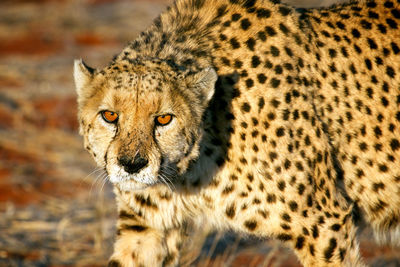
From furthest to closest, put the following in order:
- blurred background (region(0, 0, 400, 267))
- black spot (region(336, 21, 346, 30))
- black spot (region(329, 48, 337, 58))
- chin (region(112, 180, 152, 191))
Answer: blurred background (region(0, 0, 400, 267)) → black spot (region(336, 21, 346, 30)) → black spot (region(329, 48, 337, 58)) → chin (region(112, 180, 152, 191))

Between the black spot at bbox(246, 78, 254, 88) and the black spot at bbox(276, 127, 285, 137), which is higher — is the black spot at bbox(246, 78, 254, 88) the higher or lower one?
the higher one

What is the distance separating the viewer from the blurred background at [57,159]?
17.0 feet

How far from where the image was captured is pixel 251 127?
132 inches

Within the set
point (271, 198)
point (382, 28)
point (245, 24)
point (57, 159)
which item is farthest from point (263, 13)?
point (57, 159)

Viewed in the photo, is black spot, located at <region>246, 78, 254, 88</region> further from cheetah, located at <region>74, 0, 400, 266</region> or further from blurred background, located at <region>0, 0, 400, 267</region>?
blurred background, located at <region>0, 0, 400, 267</region>

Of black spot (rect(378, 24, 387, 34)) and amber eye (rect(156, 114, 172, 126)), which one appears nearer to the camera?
amber eye (rect(156, 114, 172, 126))

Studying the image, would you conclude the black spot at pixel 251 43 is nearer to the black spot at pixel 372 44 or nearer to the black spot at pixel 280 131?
the black spot at pixel 280 131

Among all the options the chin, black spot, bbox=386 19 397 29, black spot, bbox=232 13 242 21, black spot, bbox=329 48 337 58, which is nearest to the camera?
the chin

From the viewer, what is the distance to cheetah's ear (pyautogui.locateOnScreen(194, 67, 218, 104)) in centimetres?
319


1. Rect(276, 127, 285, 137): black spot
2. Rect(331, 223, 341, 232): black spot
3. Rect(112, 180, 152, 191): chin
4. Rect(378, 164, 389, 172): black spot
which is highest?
Rect(276, 127, 285, 137): black spot

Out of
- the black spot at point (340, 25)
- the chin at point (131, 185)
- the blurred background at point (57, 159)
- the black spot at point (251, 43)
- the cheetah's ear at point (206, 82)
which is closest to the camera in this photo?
the chin at point (131, 185)

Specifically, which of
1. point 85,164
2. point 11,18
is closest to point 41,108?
point 85,164

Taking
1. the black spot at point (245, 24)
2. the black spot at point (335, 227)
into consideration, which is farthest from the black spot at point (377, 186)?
the black spot at point (245, 24)

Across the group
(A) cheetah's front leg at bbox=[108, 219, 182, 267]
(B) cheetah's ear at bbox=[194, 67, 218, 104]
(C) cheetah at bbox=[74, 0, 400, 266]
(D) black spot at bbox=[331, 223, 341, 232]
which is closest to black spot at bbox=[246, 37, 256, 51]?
(C) cheetah at bbox=[74, 0, 400, 266]
